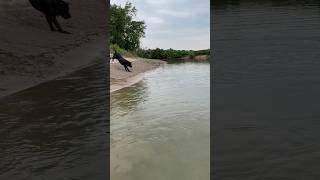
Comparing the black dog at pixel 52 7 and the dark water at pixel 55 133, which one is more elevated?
the black dog at pixel 52 7

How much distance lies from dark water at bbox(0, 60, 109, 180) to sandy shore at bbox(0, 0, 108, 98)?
1374 millimetres

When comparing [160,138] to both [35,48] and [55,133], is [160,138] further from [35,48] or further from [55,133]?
[35,48]

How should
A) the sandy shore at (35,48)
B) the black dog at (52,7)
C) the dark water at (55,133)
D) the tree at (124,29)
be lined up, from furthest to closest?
the tree at (124,29), the black dog at (52,7), the sandy shore at (35,48), the dark water at (55,133)

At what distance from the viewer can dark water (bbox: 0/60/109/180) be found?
7.04 metres

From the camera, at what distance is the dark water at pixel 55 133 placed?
23.1 feet

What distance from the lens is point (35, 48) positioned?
17.6 m

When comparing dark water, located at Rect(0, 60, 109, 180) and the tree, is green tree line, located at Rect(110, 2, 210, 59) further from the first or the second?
dark water, located at Rect(0, 60, 109, 180)

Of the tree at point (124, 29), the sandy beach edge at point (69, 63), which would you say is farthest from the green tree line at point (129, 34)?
the sandy beach edge at point (69, 63)
